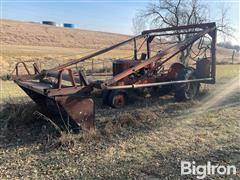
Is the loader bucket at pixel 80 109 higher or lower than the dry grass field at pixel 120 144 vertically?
higher

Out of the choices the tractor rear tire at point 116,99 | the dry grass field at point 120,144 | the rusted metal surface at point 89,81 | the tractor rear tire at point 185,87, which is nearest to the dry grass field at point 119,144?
the dry grass field at point 120,144

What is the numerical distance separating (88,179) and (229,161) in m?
1.91

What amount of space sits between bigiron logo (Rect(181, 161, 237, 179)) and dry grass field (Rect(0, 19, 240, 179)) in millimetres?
80

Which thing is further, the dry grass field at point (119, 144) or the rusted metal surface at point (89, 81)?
the rusted metal surface at point (89, 81)

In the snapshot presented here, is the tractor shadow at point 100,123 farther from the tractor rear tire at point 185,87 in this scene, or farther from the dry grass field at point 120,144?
the tractor rear tire at point 185,87

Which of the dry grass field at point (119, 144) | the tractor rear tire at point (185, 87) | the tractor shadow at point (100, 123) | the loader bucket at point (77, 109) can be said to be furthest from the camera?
the tractor rear tire at point (185, 87)

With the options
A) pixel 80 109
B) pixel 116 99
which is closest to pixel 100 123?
pixel 80 109

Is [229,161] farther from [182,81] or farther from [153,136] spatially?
[182,81]

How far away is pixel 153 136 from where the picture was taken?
4891 mm

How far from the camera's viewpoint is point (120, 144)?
451 centimetres

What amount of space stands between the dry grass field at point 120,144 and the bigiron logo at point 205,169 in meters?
0.08

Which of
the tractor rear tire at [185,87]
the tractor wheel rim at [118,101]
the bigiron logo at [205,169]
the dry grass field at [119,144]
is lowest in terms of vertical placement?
the bigiron logo at [205,169]

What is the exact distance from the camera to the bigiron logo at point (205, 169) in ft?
11.8

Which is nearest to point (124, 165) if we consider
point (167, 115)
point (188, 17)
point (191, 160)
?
point (191, 160)
